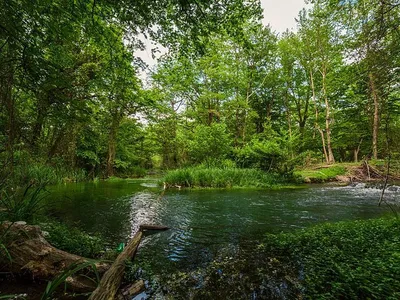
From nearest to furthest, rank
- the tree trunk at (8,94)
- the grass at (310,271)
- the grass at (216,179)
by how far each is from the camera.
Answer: the grass at (310,271)
the tree trunk at (8,94)
the grass at (216,179)

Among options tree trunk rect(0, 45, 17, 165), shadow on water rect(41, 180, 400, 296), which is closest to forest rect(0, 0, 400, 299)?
tree trunk rect(0, 45, 17, 165)

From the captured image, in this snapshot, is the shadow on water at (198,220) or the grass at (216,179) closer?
the shadow on water at (198,220)

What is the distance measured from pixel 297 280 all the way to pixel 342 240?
50.0 inches

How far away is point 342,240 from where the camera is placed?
3172 mm

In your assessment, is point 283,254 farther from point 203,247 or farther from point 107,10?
point 107,10

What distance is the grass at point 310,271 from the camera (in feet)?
6.78

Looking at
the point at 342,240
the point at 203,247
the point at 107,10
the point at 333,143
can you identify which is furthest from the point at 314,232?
the point at 333,143

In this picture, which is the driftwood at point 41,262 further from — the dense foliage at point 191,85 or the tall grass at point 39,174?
the tall grass at point 39,174

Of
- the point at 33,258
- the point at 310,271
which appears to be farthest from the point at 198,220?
the point at 33,258

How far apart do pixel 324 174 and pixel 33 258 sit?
1562 cm

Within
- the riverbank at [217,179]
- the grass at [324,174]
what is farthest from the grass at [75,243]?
the grass at [324,174]

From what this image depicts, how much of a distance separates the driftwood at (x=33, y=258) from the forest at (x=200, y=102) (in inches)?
3.6

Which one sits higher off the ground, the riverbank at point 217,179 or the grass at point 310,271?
the riverbank at point 217,179

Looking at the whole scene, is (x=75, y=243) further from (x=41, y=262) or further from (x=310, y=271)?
(x=310, y=271)
